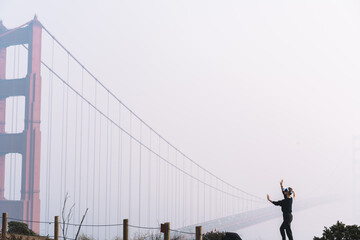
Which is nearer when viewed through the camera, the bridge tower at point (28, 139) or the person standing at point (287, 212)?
the person standing at point (287, 212)

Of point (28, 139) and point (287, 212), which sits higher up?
point (28, 139)

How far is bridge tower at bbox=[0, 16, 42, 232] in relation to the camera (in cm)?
3300

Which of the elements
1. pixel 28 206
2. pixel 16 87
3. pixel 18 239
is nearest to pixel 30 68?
pixel 16 87

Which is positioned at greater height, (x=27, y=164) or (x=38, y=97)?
(x=38, y=97)

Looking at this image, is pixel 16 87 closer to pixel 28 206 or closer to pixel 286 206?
pixel 28 206

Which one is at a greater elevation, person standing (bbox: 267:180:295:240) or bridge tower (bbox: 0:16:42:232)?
Result: bridge tower (bbox: 0:16:42:232)

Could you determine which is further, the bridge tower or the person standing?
the bridge tower

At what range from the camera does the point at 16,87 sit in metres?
36.4

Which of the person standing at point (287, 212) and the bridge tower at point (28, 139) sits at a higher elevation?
the bridge tower at point (28, 139)

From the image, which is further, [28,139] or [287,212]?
[28,139]

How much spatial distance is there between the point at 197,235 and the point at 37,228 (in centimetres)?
2449

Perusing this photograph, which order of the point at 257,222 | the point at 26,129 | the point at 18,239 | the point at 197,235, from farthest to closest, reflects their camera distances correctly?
the point at 257,222
the point at 26,129
the point at 18,239
the point at 197,235

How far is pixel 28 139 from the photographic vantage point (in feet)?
110

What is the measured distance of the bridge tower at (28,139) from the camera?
33.0 m
